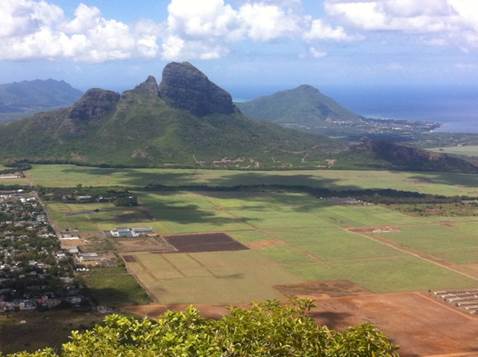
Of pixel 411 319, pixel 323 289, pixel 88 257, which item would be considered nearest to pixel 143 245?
pixel 88 257

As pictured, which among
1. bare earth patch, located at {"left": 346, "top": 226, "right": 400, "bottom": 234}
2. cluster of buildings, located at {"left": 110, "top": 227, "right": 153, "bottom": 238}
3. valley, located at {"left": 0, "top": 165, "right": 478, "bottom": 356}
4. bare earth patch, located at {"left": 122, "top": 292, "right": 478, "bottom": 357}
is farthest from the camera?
bare earth patch, located at {"left": 346, "top": 226, "right": 400, "bottom": 234}

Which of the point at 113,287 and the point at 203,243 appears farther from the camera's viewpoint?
the point at 203,243

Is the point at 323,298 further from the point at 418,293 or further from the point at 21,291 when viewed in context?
the point at 21,291

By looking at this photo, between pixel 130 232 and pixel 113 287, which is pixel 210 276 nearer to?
pixel 113 287

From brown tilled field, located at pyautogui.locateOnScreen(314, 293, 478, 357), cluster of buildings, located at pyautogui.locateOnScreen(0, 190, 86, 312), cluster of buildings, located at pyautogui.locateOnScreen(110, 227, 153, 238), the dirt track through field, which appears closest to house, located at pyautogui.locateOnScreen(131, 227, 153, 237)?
cluster of buildings, located at pyautogui.locateOnScreen(110, 227, 153, 238)

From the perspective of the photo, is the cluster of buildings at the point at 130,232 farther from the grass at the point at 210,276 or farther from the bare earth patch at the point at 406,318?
the bare earth patch at the point at 406,318

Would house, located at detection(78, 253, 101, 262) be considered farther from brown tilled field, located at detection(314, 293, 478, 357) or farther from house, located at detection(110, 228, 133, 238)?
brown tilled field, located at detection(314, 293, 478, 357)
